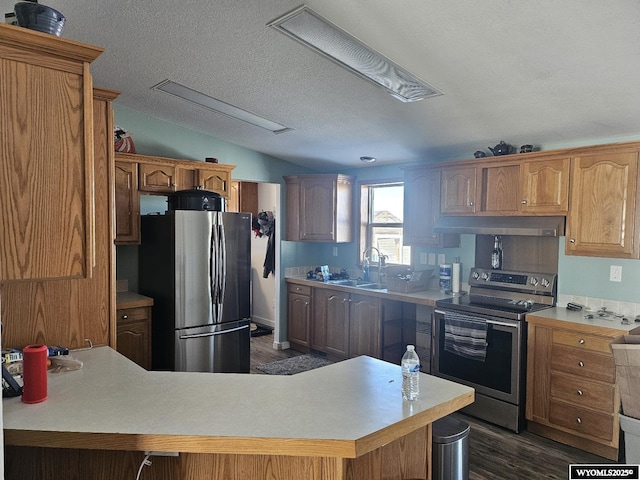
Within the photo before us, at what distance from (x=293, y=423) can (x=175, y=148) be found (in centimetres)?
371

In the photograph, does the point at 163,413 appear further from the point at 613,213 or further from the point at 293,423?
the point at 613,213

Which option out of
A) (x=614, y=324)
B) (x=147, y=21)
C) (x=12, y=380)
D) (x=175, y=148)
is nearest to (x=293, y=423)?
(x=12, y=380)

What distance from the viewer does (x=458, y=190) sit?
13.3ft

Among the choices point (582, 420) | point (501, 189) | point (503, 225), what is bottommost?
point (582, 420)

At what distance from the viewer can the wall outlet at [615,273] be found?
3338 millimetres

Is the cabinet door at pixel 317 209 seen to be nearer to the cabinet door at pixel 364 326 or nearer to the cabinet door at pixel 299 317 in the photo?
the cabinet door at pixel 299 317

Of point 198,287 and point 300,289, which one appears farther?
point 300,289

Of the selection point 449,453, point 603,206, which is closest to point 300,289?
point 603,206

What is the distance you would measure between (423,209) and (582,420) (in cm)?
219

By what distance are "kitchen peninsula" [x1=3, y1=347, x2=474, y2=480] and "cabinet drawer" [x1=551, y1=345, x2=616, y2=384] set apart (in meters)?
1.72

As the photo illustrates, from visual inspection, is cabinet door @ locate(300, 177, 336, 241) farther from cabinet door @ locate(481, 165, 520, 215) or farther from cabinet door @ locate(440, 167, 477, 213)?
cabinet door @ locate(481, 165, 520, 215)

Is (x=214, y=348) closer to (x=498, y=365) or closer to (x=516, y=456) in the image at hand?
(x=498, y=365)

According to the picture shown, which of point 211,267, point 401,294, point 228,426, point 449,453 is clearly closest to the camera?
point 228,426

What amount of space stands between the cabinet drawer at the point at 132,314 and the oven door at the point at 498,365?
101 inches
